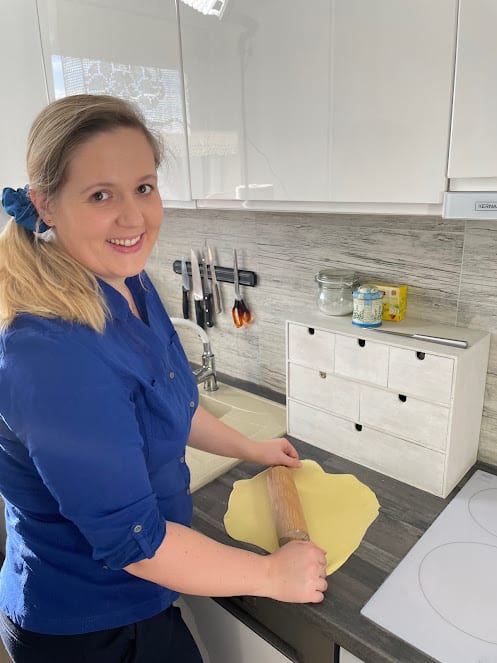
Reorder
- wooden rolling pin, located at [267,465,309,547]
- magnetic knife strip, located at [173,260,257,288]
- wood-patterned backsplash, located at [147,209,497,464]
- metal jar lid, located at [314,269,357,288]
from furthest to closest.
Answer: magnetic knife strip, located at [173,260,257,288], metal jar lid, located at [314,269,357,288], wood-patterned backsplash, located at [147,209,497,464], wooden rolling pin, located at [267,465,309,547]

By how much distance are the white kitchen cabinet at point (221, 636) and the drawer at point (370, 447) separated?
0.45 m

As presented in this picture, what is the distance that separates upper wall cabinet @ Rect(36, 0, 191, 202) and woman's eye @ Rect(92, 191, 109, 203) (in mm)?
462

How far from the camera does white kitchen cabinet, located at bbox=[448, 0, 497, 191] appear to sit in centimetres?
67

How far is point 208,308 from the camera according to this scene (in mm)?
1722

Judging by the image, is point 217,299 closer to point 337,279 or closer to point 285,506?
point 337,279

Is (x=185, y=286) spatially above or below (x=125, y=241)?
below

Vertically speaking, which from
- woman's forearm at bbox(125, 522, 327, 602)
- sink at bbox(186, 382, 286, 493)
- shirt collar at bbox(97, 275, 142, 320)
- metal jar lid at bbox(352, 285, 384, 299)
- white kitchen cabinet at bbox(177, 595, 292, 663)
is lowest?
white kitchen cabinet at bbox(177, 595, 292, 663)

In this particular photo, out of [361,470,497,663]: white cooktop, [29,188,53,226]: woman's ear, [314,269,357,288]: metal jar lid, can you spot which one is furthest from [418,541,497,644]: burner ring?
[29,188,53,226]: woman's ear

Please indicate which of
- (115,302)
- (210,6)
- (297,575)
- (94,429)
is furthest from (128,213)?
(297,575)

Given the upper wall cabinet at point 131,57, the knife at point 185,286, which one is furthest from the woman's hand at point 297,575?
the knife at point 185,286

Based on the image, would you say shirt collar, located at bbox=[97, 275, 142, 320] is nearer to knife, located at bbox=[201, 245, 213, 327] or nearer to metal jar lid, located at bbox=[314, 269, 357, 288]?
metal jar lid, located at bbox=[314, 269, 357, 288]

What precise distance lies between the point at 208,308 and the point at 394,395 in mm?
816

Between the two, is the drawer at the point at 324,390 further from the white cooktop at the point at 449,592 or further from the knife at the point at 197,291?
the knife at the point at 197,291

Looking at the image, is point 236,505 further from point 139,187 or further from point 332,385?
point 139,187
